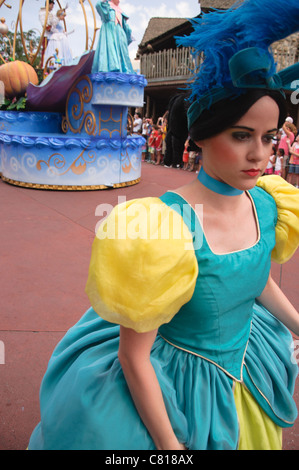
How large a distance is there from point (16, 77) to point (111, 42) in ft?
7.30

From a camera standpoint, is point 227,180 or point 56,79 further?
point 56,79

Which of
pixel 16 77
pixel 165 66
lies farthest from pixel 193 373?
pixel 165 66

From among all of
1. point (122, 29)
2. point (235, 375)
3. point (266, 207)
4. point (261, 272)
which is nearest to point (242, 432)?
point (235, 375)

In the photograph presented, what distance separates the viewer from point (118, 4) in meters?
5.23

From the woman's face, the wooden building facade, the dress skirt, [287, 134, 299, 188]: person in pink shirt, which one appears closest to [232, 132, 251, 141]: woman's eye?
the woman's face

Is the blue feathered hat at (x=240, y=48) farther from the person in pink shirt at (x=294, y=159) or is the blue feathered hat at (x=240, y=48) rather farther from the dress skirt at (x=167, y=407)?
the person in pink shirt at (x=294, y=159)

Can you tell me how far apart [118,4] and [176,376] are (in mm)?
5672

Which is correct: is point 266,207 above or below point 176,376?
above

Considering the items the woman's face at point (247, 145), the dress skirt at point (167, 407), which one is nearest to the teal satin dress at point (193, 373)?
the dress skirt at point (167, 407)

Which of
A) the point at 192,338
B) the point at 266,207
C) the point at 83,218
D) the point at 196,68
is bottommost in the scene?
the point at 83,218

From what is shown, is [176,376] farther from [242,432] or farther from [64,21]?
[64,21]

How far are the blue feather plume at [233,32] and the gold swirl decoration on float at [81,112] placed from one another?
4.87 m

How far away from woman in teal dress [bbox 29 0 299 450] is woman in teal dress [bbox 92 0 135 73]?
480 cm

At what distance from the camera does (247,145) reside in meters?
0.81
